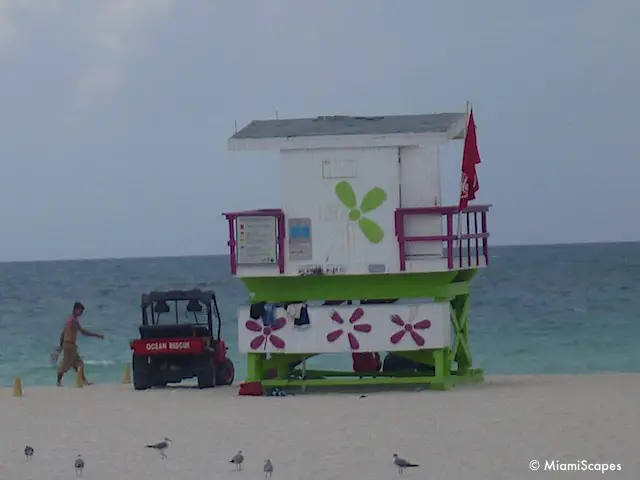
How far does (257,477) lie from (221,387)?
7797 millimetres

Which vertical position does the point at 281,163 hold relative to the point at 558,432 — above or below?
above

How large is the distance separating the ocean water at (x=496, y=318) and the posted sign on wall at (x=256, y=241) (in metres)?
10.7

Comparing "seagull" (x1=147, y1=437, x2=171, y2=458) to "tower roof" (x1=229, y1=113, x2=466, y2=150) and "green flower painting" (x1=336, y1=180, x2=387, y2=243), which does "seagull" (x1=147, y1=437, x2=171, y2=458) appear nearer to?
"green flower painting" (x1=336, y1=180, x2=387, y2=243)

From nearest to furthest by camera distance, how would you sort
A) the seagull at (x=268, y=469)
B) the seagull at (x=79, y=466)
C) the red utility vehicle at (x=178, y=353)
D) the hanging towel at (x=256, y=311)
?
the seagull at (x=268, y=469)
the seagull at (x=79, y=466)
the hanging towel at (x=256, y=311)
the red utility vehicle at (x=178, y=353)

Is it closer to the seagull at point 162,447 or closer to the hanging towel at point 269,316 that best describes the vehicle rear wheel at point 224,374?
the hanging towel at point 269,316

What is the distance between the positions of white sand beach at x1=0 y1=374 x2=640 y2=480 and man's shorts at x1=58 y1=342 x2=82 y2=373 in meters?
2.44

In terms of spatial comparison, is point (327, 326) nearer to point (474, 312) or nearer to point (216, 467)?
point (216, 467)

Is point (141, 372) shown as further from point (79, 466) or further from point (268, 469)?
point (268, 469)

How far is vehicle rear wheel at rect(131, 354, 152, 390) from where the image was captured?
20016 mm

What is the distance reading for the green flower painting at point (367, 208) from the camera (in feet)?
61.5

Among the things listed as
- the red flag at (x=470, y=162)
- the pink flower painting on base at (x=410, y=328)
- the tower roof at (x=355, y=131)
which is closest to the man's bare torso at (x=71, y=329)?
the tower roof at (x=355, y=131)

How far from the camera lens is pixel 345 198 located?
18781 millimetres

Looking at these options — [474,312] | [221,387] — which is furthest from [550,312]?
[221,387]

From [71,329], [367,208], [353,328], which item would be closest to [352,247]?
[367,208]
